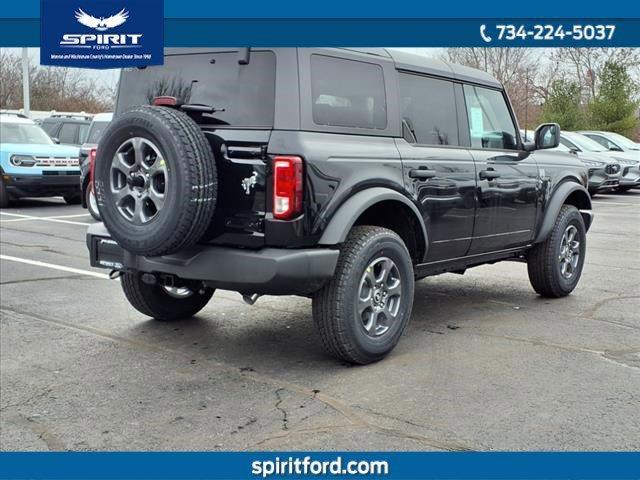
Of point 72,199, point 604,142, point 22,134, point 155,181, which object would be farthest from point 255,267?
point 604,142

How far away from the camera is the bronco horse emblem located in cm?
424

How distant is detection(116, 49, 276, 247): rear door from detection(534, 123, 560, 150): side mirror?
2.89 meters

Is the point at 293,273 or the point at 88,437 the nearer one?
the point at 88,437

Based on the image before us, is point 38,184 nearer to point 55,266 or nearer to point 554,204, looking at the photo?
point 55,266

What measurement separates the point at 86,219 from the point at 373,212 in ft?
30.0

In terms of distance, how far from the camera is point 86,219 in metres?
13.0

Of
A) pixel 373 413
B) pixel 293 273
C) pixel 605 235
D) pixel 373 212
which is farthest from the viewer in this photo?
pixel 605 235

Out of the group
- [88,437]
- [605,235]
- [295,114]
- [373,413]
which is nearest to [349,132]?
[295,114]

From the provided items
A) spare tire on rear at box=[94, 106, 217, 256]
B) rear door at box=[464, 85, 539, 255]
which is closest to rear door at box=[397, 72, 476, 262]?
rear door at box=[464, 85, 539, 255]

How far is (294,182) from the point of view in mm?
4156

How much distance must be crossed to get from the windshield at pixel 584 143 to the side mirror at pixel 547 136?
1258 centimetres

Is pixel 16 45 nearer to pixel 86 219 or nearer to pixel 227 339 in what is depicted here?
pixel 227 339

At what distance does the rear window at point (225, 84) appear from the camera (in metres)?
4.33

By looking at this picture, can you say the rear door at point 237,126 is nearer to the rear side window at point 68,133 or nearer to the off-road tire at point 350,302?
the off-road tire at point 350,302
